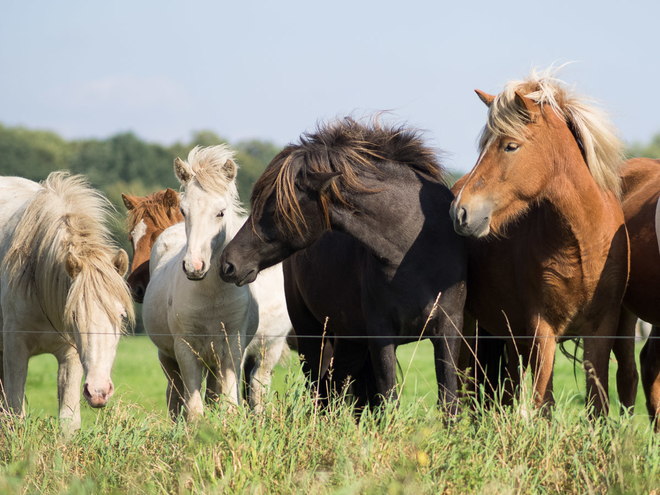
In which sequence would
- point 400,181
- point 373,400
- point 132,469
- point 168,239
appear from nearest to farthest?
point 132,469 < point 400,181 < point 373,400 < point 168,239

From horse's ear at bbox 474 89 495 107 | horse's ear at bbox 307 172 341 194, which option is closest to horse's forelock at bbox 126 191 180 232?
horse's ear at bbox 307 172 341 194

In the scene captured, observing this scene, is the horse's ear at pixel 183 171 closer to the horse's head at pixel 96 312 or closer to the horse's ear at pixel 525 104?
the horse's head at pixel 96 312

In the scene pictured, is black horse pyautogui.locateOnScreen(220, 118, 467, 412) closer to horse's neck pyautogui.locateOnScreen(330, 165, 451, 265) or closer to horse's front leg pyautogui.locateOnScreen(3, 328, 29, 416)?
horse's neck pyautogui.locateOnScreen(330, 165, 451, 265)

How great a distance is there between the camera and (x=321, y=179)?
13.1 feet

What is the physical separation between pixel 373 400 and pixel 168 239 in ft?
7.44

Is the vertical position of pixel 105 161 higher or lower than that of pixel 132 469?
lower

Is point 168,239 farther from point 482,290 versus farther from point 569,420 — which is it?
point 569,420

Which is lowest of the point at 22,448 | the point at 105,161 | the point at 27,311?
the point at 105,161

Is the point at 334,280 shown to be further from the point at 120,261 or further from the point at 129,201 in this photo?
the point at 129,201

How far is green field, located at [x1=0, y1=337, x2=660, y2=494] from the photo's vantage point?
9.61 ft

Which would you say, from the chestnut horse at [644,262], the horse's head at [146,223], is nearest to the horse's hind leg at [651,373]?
the chestnut horse at [644,262]

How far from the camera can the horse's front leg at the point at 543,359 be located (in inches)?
153

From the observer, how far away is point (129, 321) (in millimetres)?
4461

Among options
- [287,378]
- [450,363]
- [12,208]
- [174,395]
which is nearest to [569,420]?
[450,363]
